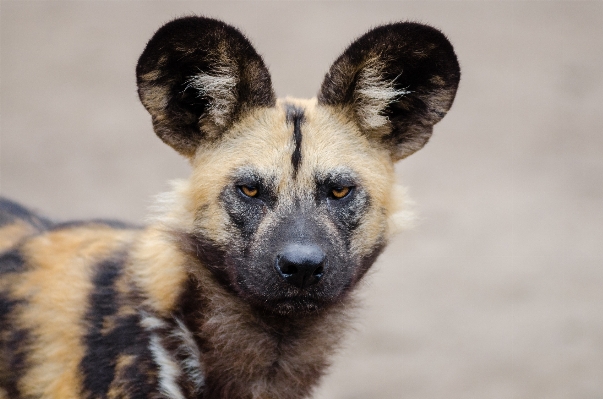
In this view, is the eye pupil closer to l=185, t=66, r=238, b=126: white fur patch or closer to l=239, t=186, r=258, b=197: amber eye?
l=239, t=186, r=258, b=197: amber eye

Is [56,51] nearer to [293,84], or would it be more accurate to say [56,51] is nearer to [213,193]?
[293,84]

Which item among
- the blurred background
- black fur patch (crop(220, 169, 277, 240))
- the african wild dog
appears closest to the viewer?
the african wild dog

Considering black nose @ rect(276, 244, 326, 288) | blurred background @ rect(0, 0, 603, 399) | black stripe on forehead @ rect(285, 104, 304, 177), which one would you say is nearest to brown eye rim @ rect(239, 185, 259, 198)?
black stripe on forehead @ rect(285, 104, 304, 177)

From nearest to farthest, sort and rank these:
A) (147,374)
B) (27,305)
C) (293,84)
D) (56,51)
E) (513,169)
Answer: (147,374)
(27,305)
(513,169)
(293,84)
(56,51)

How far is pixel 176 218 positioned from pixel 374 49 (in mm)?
947

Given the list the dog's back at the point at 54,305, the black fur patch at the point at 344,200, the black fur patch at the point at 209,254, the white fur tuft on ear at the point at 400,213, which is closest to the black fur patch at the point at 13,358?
the dog's back at the point at 54,305

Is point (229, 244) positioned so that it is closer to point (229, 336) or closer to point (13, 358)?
point (229, 336)

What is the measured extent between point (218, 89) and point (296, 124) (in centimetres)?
31

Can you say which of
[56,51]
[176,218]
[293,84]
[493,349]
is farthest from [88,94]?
[176,218]

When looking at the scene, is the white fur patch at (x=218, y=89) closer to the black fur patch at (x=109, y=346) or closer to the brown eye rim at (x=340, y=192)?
the brown eye rim at (x=340, y=192)

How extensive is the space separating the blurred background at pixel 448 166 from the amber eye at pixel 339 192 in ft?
1.59

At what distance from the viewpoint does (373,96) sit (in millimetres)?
2896

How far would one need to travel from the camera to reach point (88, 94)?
8719 mm

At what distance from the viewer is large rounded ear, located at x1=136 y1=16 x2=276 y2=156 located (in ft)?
8.63
